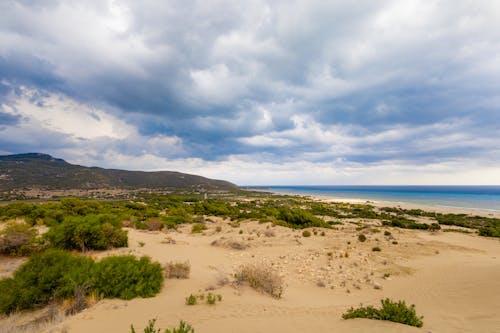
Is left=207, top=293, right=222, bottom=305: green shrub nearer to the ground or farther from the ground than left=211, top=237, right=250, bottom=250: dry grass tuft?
farther from the ground

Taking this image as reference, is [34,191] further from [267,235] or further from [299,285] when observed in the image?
[299,285]

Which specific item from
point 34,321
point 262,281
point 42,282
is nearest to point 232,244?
point 262,281

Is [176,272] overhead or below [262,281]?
below

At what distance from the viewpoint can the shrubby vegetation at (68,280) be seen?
617 cm

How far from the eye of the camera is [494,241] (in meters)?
19.8

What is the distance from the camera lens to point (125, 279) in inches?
270

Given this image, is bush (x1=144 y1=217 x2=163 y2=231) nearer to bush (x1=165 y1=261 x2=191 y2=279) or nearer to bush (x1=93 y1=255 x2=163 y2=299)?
bush (x1=165 y1=261 x2=191 y2=279)

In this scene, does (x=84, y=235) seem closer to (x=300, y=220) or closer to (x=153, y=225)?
(x=153, y=225)

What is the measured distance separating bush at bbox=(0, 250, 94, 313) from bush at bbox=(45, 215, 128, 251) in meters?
5.43

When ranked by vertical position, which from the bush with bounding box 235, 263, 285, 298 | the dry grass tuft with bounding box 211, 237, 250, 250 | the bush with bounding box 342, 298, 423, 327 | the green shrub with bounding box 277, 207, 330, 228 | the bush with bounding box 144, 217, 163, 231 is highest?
the bush with bounding box 342, 298, 423, 327

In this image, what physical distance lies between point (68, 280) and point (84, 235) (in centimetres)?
649

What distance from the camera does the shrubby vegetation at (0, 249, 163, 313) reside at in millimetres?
6171

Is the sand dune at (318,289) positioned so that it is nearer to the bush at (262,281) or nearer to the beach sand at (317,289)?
the beach sand at (317,289)

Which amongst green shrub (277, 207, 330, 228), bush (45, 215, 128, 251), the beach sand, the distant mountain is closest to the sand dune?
the beach sand
